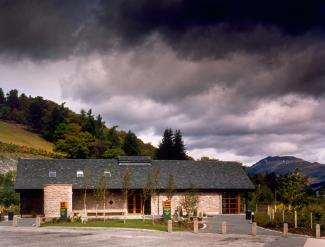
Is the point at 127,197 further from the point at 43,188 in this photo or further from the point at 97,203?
the point at 43,188

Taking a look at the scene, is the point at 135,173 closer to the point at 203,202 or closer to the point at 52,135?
the point at 203,202

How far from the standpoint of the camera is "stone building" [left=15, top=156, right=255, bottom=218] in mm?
53228

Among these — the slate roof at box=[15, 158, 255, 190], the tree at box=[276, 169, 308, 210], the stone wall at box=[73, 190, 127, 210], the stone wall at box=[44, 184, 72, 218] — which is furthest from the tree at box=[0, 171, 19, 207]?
the tree at box=[276, 169, 308, 210]

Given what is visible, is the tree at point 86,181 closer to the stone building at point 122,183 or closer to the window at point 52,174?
the stone building at point 122,183

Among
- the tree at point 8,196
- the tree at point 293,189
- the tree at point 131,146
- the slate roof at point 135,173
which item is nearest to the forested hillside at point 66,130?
Result: the tree at point 131,146

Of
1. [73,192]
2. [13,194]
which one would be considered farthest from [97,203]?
[13,194]

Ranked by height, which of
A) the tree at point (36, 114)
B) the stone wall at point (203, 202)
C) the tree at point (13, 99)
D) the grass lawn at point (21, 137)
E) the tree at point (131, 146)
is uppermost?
the tree at point (13, 99)

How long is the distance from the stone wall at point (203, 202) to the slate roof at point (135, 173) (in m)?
0.85

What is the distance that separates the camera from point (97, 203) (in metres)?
53.5

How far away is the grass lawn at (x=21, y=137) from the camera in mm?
112219

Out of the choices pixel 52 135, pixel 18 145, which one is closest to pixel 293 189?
pixel 18 145

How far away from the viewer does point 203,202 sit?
56.0m

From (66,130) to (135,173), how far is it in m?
58.6

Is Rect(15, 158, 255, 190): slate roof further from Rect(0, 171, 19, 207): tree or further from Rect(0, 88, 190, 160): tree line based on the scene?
Rect(0, 88, 190, 160): tree line
